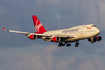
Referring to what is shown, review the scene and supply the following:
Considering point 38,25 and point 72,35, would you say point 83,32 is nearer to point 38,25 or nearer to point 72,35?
point 72,35

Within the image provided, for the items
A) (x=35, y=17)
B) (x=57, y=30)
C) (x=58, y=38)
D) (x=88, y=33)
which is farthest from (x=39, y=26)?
(x=88, y=33)

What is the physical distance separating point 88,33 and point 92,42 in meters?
5.38

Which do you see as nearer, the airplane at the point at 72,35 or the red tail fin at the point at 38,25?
the airplane at the point at 72,35

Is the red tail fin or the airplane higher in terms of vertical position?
the red tail fin

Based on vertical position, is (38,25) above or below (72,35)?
above

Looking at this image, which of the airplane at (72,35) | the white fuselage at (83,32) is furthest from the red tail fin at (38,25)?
the white fuselage at (83,32)

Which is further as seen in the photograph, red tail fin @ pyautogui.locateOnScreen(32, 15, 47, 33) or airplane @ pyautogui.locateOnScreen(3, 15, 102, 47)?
red tail fin @ pyautogui.locateOnScreen(32, 15, 47, 33)

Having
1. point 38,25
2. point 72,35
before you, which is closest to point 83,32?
point 72,35

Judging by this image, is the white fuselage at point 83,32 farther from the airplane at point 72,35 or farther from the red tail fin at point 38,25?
the red tail fin at point 38,25

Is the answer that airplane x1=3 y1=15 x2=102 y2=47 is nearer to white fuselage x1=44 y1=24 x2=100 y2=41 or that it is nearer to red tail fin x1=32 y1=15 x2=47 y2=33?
white fuselage x1=44 y1=24 x2=100 y2=41

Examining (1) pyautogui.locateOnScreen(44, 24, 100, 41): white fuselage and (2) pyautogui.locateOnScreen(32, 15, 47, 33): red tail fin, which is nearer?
(1) pyautogui.locateOnScreen(44, 24, 100, 41): white fuselage

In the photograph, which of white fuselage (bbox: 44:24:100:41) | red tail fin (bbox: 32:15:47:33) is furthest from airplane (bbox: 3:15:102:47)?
red tail fin (bbox: 32:15:47:33)

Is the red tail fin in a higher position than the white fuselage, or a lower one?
higher

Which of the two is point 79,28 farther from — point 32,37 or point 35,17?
point 35,17
